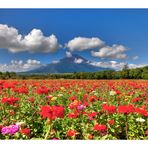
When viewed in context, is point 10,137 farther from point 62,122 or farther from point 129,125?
point 129,125

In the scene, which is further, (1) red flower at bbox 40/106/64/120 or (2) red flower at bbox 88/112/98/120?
(2) red flower at bbox 88/112/98/120

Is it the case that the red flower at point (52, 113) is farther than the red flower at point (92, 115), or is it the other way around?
the red flower at point (92, 115)

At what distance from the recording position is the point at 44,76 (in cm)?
2612

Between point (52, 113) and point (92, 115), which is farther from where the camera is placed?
point (92, 115)

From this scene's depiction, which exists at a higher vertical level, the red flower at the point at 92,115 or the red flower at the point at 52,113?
the red flower at the point at 52,113

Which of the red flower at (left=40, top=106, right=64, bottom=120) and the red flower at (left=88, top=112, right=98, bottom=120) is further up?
the red flower at (left=40, top=106, right=64, bottom=120)

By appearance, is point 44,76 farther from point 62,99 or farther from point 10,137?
point 10,137
